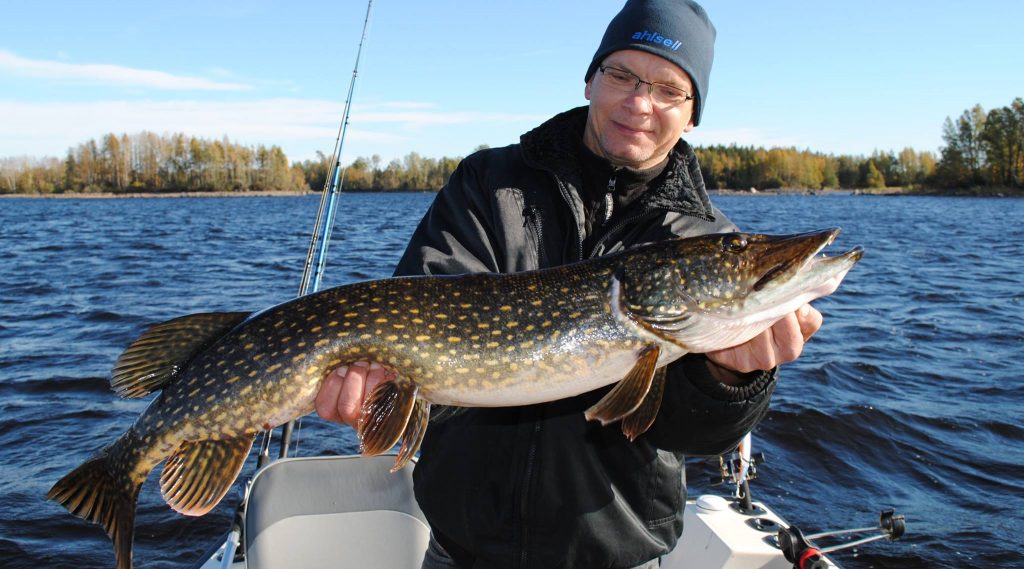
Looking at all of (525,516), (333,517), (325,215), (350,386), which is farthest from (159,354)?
(325,215)

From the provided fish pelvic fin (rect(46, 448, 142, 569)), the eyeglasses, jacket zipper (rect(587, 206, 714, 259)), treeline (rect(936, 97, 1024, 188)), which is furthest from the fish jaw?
treeline (rect(936, 97, 1024, 188))

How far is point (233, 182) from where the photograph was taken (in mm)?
107688

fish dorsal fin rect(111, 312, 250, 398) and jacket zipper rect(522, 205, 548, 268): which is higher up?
jacket zipper rect(522, 205, 548, 268)

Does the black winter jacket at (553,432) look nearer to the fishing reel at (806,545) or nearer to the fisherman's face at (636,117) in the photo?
the fisherman's face at (636,117)

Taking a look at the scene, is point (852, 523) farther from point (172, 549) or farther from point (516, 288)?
point (172, 549)

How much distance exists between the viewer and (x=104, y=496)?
2.51 m

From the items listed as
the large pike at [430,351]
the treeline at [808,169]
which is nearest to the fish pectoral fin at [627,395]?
the large pike at [430,351]

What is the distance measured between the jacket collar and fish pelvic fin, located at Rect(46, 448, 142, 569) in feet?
6.14

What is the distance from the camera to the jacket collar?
2.70 m

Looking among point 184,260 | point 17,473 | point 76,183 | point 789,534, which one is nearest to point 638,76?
point 789,534

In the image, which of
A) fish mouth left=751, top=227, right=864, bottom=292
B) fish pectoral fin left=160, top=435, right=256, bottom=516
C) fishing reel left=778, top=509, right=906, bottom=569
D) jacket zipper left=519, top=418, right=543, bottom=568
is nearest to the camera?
fish mouth left=751, top=227, right=864, bottom=292

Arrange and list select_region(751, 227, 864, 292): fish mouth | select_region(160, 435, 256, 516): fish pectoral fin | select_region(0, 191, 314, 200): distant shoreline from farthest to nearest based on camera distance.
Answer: select_region(0, 191, 314, 200): distant shoreline → select_region(160, 435, 256, 516): fish pectoral fin → select_region(751, 227, 864, 292): fish mouth

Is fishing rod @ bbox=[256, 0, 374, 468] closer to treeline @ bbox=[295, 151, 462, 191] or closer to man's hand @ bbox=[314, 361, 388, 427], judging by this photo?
man's hand @ bbox=[314, 361, 388, 427]

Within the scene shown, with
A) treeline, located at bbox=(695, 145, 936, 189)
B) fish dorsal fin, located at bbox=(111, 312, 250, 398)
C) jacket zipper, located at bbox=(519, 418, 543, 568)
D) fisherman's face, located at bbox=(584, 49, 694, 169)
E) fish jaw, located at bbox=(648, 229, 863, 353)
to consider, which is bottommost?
jacket zipper, located at bbox=(519, 418, 543, 568)
